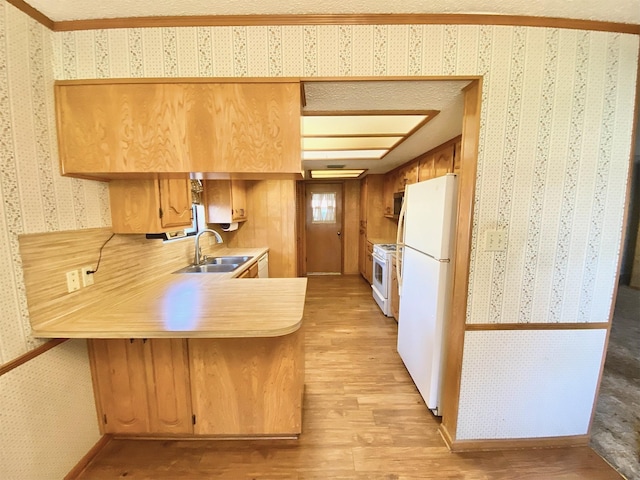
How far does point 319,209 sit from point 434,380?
431cm

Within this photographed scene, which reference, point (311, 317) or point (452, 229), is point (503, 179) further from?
point (311, 317)

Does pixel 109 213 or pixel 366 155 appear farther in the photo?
pixel 366 155

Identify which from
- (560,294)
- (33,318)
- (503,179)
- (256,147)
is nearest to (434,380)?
(560,294)

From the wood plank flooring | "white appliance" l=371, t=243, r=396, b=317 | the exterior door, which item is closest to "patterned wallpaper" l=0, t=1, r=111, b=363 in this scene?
the wood plank flooring

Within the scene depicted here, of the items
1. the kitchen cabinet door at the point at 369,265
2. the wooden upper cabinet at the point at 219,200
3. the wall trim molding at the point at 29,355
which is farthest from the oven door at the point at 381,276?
the wall trim molding at the point at 29,355

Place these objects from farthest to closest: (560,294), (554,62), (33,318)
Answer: (560,294)
(554,62)
(33,318)

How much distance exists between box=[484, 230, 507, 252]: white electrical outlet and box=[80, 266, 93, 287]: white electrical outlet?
7.35ft

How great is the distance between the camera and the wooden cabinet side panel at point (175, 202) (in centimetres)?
163

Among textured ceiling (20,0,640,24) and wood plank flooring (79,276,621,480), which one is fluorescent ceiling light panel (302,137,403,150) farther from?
wood plank flooring (79,276,621,480)

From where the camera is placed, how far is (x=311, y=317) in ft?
11.0

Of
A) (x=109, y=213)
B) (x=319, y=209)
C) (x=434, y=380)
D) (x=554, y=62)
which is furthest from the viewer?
(x=319, y=209)

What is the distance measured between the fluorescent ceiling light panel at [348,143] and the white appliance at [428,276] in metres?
0.64

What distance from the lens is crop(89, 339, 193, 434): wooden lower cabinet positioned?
1.45m

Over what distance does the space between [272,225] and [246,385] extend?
8.52 feet
